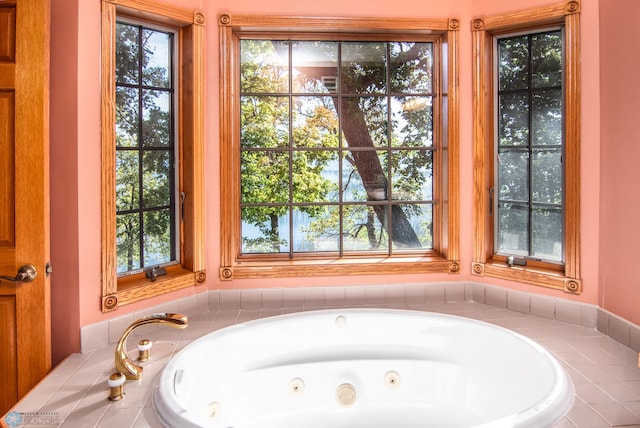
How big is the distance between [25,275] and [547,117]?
8.48 ft

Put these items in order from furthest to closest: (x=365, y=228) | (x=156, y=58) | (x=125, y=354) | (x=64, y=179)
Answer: (x=365, y=228), (x=156, y=58), (x=64, y=179), (x=125, y=354)

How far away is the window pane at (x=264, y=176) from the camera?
2650mm

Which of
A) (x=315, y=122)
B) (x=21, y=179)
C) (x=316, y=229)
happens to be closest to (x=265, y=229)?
(x=316, y=229)

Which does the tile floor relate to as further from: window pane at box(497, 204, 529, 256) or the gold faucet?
window pane at box(497, 204, 529, 256)

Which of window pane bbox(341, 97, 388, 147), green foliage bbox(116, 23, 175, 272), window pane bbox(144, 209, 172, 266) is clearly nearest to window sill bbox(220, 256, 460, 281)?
window pane bbox(144, 209, 172, 266)

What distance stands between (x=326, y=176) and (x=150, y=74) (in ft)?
3.65

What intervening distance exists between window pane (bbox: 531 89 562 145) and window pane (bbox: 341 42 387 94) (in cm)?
86

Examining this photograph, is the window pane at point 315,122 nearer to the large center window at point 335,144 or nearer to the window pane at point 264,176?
the large center window at point 335,144

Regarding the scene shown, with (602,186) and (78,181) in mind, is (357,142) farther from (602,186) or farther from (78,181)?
(78,181)

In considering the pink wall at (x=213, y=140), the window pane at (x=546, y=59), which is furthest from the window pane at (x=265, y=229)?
the window pane at (x=546, y=59)

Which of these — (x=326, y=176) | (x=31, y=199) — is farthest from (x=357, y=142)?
(x=31, y=199)

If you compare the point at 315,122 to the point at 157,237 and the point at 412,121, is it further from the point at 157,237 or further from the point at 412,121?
the point at 157,237

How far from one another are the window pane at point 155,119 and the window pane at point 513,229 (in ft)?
6.35

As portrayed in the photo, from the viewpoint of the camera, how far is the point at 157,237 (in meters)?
2.42
